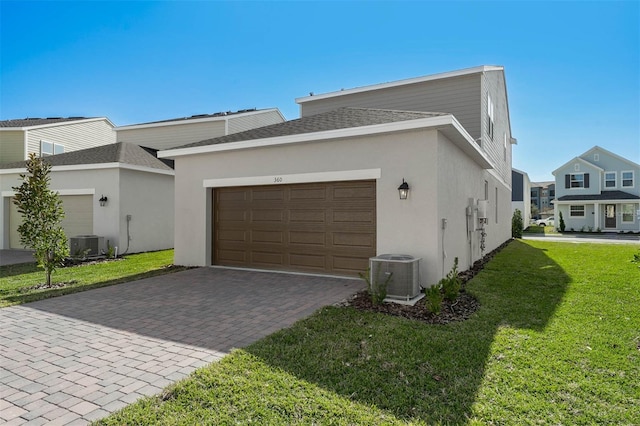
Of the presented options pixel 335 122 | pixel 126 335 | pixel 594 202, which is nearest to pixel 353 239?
pixel 335 122

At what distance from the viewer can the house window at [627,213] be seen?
98.8ft

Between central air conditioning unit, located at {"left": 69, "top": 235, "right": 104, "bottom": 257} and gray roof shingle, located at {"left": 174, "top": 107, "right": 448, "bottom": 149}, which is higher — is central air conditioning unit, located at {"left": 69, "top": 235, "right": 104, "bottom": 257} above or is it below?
below

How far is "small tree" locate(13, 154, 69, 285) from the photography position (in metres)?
7.84

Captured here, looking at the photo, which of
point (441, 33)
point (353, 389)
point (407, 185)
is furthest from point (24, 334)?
point (441, 33)

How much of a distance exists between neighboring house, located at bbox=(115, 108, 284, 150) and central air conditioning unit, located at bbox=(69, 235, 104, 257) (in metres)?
8.35

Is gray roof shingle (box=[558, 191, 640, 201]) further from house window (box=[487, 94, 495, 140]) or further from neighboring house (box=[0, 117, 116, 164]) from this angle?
neighboring house (box=[0, 117, 116, 164])

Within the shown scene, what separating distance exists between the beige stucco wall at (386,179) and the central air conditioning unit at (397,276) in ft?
2.57

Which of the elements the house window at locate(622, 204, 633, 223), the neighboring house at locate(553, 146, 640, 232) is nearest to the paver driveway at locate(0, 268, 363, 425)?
the neighboring house at locate(553, 146, 640, 232)

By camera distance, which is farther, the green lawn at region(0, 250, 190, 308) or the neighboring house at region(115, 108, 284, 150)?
the neighboring house at region(115, 108, 284, 150)

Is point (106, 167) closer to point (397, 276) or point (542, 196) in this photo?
point (397, 276)

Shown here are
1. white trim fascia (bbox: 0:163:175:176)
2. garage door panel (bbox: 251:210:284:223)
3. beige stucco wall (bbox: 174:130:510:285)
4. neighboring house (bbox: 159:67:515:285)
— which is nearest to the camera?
beige stucco wall (bbox: 174:130:510:285)

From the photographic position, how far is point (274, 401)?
123 inches

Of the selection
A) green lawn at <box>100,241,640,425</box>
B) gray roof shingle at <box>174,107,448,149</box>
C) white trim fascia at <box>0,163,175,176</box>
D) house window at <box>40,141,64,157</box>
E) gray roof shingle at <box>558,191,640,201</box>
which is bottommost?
green lawn at <box>100,241,640,425</box>

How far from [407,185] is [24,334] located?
21.6 ft
